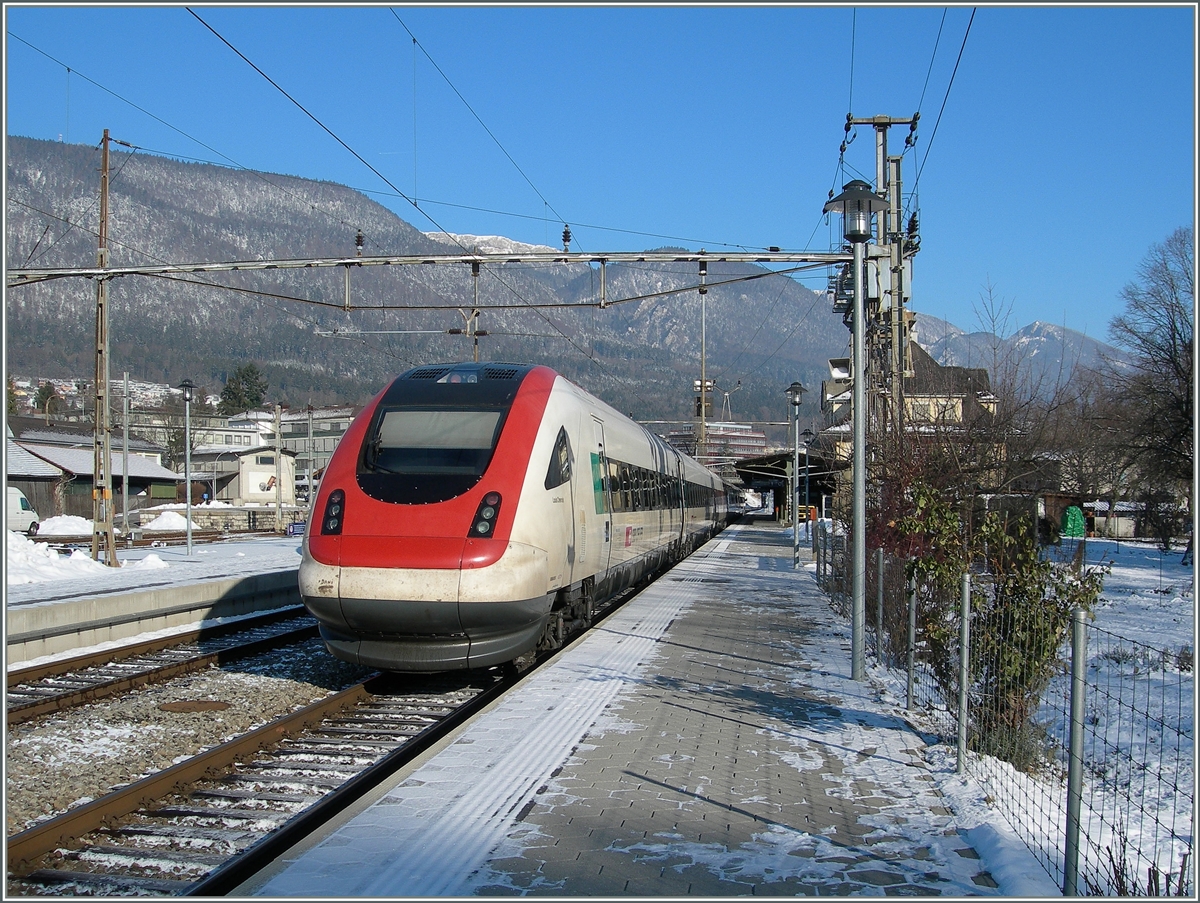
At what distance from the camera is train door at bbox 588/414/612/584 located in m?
12.1

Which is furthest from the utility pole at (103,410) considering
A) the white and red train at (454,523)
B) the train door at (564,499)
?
the train door at (564,499)

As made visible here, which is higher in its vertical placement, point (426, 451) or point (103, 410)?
point (103, 410)

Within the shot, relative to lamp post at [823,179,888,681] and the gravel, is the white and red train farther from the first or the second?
lamp post at [823,179,888,681]

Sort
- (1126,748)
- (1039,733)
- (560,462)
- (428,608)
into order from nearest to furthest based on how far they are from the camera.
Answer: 1. (1039,733)
2. (428,608)
3. (560,462)
4. (1126,748)

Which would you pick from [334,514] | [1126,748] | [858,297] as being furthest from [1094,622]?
[334,514]

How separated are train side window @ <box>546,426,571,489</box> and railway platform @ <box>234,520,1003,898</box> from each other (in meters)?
1.97

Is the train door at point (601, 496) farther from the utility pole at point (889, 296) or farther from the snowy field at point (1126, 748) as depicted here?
the utility pole at point (889, 296)

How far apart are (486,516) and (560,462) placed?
60.7 inches

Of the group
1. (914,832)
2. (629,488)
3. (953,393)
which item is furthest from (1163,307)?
(914,832)

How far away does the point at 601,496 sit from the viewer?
1245 cm

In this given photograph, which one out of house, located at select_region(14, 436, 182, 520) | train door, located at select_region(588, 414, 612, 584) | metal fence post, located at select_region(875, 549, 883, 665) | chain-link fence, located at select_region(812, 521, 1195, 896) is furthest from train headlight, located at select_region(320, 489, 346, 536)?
house, located at select_region(14, 436, 182, 520)

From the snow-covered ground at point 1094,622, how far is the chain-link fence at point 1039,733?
0.18m

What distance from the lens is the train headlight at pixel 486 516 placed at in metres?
8.78

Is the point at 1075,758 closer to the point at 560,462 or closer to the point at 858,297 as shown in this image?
the point at 560,462
